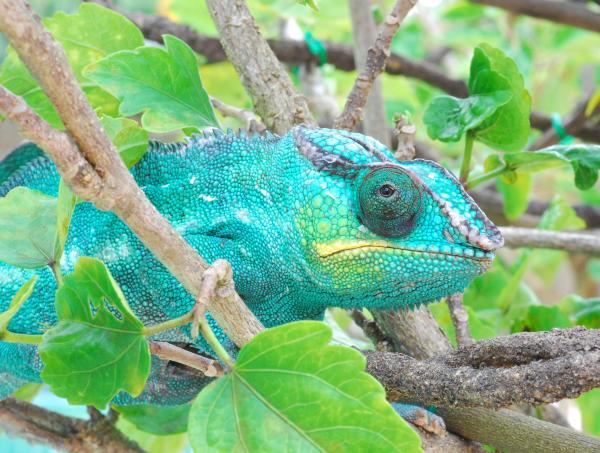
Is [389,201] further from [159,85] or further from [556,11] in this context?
[556,11]

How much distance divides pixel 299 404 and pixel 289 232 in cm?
34

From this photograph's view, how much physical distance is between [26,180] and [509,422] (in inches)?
31.9

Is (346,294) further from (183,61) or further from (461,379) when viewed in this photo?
(183,61)

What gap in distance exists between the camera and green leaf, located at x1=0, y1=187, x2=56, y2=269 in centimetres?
96

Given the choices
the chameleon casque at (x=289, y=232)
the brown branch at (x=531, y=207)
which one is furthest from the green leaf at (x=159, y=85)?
the brown branch at (x=531, y=207)

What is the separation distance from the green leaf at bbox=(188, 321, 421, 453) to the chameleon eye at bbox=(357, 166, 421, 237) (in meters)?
0.26

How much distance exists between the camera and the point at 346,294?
3.67 ft

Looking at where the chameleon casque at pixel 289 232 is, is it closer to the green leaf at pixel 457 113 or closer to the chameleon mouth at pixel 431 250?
the chameleon mouth at pixel 431 250

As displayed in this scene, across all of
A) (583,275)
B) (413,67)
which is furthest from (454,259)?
(583,275)

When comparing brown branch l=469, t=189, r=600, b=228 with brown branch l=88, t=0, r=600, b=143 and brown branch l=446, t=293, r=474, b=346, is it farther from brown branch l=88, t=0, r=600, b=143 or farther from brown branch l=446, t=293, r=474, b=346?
brown branch l=446, t=293, r=474, b=346

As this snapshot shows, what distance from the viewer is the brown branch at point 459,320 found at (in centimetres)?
127

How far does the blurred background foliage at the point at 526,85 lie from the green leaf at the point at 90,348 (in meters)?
0.55

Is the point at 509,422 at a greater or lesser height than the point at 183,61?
lesser

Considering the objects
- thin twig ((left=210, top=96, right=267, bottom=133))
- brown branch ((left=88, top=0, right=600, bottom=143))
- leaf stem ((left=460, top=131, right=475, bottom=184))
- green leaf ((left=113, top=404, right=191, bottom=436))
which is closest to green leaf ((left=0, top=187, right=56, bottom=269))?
thin twig ((left=210, top=96, right=267, bottom=133))
